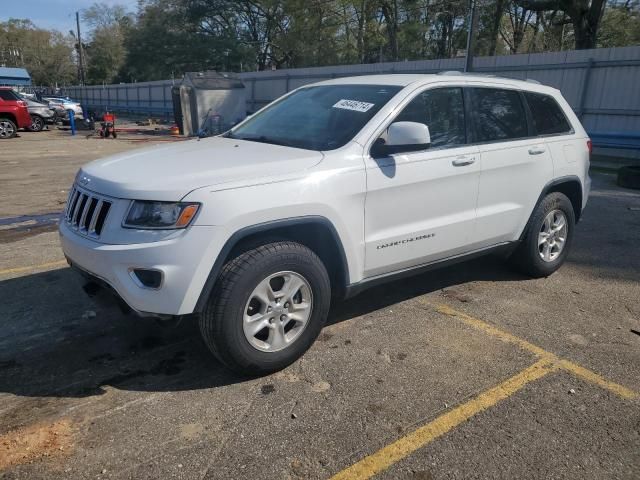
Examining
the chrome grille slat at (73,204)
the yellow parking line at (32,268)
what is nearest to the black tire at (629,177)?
the yellow parking line at (32,268)

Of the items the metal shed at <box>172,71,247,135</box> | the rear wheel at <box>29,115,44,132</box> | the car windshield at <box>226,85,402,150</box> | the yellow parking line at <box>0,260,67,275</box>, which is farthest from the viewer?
the rear wheel at <box>29,115,44,132</box>

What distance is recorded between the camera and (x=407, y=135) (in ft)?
10.8

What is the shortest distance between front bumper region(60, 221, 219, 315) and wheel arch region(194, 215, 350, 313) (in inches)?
2.1

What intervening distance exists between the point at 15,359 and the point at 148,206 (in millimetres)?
1485

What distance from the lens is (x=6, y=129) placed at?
65.5 ft

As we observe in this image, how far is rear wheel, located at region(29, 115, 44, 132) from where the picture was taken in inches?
930

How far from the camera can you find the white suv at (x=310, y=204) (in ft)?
9.17

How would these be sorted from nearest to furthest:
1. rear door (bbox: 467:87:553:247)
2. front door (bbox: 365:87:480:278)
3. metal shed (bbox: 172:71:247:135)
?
front door (bbox: 365:87:480:278) < rear door (bbox: 467:87:553:247) < metal shed (bbox: 172:71:247:135)

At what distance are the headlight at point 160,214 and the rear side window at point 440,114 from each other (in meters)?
1.68

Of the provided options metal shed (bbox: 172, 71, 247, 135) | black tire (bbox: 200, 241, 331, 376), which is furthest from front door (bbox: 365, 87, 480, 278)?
metal shed (bbox: 172, 71, 247, 135)

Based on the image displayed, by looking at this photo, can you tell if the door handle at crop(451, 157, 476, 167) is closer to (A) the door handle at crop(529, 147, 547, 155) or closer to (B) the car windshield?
(B) the car windshield

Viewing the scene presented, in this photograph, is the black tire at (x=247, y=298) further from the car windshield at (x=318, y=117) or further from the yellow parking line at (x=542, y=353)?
the yellow parking line at (x=542, y=353)

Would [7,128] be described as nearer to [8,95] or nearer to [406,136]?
[8,95]

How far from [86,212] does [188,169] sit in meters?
0.67
